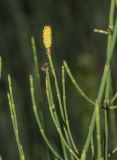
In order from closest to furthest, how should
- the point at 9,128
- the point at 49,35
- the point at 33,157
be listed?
1. the point at 49,35
2. the point at 33,157
3. the point at 9,128

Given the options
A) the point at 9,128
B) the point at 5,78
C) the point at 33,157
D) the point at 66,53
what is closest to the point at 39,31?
the point at 66,53

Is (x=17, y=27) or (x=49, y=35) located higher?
(x=49, y=35)

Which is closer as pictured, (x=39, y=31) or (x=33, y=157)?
(x=33, y=157)

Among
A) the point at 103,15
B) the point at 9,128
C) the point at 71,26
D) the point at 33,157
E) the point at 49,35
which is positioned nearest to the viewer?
the point at 49,35

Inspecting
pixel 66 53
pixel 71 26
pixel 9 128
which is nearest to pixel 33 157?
pixel 9 128

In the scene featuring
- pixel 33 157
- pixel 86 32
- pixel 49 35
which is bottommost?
pixel 33 157

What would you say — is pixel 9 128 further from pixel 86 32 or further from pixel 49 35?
pixel 49 35
